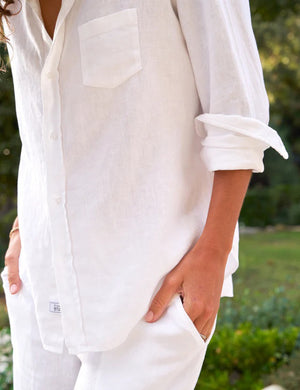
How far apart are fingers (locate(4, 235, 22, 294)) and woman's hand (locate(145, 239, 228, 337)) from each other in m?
0.44

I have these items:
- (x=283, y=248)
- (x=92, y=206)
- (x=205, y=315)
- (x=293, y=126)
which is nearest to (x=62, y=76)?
(x=92, y=206)

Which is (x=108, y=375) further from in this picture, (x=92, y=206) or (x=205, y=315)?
(x=92, y=206)

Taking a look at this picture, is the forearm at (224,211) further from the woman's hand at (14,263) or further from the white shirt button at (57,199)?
the woman's hand at (14,263)

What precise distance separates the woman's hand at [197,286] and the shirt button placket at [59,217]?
174 mm

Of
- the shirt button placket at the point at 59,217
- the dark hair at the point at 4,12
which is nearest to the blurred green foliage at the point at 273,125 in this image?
the dark hair at the point at 4,12

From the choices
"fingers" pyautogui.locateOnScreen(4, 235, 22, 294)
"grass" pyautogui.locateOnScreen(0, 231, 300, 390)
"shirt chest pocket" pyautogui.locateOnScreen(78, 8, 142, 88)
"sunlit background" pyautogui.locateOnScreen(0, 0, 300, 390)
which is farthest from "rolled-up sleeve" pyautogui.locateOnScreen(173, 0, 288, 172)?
"grass" pyautogui.locateOnScreen(0, 231, 300, 390)

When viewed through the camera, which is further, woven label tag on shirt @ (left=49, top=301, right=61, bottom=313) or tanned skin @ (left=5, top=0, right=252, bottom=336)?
woven label tag on shirt @ (left=49, top=301, right=61, bottom=313)

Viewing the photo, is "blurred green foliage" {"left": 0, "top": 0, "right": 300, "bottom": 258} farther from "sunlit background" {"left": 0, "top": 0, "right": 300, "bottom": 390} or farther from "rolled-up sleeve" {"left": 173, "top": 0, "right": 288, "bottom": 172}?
"rolled-up sleeve" {"left": 173, "top": 0, "right": 288, "bottom": 172}

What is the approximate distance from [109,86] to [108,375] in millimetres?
609

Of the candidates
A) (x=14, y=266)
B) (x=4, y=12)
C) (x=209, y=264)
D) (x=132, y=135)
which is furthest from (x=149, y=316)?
(x=4, y=12)

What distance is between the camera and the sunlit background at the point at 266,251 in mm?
3604

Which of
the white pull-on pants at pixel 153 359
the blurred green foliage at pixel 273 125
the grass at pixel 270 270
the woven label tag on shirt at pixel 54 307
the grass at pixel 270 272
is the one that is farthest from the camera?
the blurred green foliage at pixel 273 125

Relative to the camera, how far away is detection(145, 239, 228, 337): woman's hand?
1230 mm

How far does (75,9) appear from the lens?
1289 millimetres
